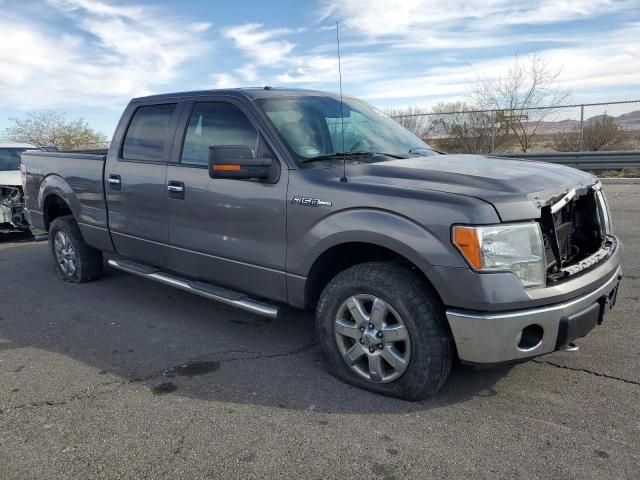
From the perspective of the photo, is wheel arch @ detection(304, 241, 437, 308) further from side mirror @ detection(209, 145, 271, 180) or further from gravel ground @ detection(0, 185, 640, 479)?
side mirror @ detection(209, 145, 271, 180)

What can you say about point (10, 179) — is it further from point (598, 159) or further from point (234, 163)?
point (598, 159)

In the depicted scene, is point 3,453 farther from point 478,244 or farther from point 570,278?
point 570,278

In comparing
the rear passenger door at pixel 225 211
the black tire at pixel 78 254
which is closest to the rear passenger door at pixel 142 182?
the rear passenger door at pixel 225 211

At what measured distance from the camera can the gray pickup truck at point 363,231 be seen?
2.91 m

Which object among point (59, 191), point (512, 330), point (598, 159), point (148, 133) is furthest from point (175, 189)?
point (598, 159)

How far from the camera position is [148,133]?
494 cm

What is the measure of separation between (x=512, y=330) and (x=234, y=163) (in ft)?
6.39

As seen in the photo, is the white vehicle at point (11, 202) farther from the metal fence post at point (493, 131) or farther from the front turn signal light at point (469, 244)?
the metal fence post at point (493, 131)

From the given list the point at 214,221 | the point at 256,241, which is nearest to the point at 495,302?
the point at 256,241

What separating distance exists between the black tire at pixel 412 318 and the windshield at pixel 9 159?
8.01 meters

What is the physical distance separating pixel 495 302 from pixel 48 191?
514cm

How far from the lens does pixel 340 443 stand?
9.39ft

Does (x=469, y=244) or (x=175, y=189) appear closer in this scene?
(x=469, y=244)

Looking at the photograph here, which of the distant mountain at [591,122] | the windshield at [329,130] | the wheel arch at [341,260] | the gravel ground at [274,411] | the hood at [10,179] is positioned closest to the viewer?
the gravel ground at [274,411]
